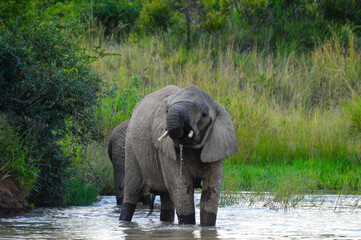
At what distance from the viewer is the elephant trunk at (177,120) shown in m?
5.77

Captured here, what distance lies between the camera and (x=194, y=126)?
6004 mm

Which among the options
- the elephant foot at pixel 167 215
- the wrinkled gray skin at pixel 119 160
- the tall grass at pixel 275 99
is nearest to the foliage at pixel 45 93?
the wrinkled gray skin at pixel 119 160

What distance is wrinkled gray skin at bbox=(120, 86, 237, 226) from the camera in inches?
237

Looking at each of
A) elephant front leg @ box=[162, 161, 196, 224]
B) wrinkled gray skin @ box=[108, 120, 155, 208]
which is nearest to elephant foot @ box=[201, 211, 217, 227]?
elephant front leg @ box=[162, 161, 196, 224]

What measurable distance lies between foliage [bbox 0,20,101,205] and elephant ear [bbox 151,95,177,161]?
2.11 metres

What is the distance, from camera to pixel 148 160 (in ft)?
23.2

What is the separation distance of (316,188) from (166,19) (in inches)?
433

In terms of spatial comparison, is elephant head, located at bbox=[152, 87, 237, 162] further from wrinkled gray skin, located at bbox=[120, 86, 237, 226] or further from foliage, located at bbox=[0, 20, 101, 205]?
foliage, located at bbox=[0, 20, 101, 205]

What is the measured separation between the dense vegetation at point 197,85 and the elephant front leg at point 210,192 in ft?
7.06

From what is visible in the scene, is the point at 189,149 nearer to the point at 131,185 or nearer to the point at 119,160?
the point at 131,185

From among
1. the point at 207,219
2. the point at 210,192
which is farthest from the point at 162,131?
the point at 207,219

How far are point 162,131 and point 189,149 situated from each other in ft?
1.09

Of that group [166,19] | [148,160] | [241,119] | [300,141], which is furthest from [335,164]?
[166,19]

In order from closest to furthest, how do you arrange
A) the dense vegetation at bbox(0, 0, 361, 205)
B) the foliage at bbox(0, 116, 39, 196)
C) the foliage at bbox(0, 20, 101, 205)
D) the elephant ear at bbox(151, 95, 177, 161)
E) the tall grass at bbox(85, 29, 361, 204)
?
1. the elephant ear at bbox(151, 95, 177, 161)
2. the foliage at bbox(0, 116, 39, 196)
3. the foliage at bbox(0, 20, 101, 205)
4. the dense vegetation at bbox(0, 0, 361, 205)
5. the tall grass at bbox(85, 29, 361, 204)
